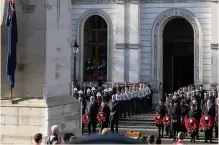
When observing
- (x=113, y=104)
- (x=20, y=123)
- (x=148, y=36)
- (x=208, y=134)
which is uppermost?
(x=148, y=36)

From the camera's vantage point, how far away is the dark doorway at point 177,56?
37281 millimetres

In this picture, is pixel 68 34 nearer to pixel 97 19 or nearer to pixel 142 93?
pixel 142 93

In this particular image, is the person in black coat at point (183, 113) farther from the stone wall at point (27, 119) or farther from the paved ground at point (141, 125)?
the stone wall at point (27, 119)

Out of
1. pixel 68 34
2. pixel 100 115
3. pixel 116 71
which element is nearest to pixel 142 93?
pixel 116 71

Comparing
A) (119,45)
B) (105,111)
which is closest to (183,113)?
(105,111)

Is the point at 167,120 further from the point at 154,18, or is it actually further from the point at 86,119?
the point at 154,18

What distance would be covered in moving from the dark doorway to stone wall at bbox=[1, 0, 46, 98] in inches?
863

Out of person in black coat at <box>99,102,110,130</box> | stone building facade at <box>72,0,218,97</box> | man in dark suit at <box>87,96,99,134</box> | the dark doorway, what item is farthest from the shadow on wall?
the dark doorway

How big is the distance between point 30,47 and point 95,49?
22412 millimetres

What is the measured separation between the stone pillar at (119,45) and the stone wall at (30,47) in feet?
65.6

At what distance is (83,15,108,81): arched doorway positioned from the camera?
37719mm

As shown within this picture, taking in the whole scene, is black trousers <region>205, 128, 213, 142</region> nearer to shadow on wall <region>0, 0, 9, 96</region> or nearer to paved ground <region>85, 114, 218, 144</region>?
paved ground <region>85, 114, 218, 144</region>

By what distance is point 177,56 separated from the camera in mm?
38031

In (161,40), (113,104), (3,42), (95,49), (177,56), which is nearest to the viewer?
(3,42)
